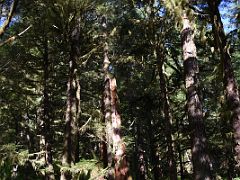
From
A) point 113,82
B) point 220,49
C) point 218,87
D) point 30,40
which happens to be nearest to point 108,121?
point 113,82

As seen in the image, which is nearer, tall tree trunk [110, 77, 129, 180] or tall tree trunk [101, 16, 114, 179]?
tall tree trunk [110, 77, 129, 180]

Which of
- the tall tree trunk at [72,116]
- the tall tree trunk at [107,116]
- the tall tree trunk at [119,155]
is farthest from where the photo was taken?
the tall tree trunk at [107,116]

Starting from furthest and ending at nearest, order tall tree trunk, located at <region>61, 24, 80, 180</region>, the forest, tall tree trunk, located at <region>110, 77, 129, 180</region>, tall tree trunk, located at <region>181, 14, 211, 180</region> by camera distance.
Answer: tall tree trunk, located at <region>61, 24, 80, 180</region>, tall tree trunk, located at <region>110, 77, 129, 180</region>, the forest, tall tree trunk, located at <region>181, 14, 211, 180</region>

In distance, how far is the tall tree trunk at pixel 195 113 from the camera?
29.2ft

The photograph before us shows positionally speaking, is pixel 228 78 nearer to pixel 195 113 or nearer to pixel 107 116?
pixel 195 113

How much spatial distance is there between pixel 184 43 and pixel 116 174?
5154 mm

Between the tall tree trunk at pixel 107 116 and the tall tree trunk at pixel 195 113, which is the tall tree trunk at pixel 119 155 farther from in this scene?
the tall tree trunk at pixel 195 113

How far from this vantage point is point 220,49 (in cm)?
973

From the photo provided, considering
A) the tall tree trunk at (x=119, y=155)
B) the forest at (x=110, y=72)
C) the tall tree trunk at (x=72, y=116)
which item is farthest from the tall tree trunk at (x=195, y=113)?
the tall tree trunk at (x=72, y=116)

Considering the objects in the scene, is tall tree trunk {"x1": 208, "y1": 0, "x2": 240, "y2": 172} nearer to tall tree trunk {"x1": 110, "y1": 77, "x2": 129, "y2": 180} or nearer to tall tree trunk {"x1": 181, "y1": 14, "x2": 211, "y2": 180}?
tall tree trunk {"x1": 181, "y1": 14, "x2": 211, "y2": 180}

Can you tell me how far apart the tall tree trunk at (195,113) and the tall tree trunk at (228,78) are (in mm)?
736

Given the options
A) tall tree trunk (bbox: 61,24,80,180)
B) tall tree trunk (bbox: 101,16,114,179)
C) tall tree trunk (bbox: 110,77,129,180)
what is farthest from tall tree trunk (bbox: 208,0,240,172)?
tall tree trunk (bbox: 61,24,80,180)

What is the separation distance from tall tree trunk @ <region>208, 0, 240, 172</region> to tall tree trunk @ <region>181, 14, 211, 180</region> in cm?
74

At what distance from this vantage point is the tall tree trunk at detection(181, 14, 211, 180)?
8.91 meters
